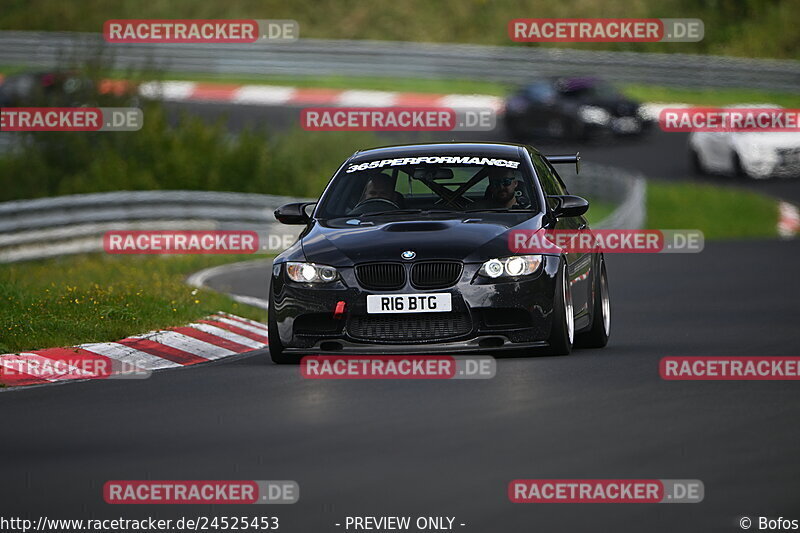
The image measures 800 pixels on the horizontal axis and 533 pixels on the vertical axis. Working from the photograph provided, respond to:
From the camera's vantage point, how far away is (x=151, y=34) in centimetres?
4650

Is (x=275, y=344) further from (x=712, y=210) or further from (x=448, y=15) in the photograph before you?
(x=448, y=15)

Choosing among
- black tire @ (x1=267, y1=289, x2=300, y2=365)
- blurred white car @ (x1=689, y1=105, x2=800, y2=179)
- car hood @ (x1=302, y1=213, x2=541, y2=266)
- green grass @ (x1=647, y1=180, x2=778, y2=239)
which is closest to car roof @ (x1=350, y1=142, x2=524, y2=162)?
car hood @ (x1=302, y1=213, x2=541, y2=266)

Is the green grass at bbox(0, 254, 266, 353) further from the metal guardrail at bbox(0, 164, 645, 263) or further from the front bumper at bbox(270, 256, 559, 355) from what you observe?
the metal guardrail at bbox(0, 164, 645, 263)

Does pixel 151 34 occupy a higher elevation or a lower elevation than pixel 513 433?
higher

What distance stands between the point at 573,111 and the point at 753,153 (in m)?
5.73

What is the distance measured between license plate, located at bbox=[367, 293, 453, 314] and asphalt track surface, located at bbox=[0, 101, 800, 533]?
1.80 ft

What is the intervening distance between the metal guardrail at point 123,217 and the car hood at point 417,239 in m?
14.2

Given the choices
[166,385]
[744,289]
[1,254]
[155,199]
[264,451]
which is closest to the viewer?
[264,451]

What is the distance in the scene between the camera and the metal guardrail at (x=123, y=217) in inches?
995

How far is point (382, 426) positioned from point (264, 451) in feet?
2.73

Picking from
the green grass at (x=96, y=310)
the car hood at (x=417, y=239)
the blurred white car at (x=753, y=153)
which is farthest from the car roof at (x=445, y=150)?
the blurred white car at (x=753, y=153)

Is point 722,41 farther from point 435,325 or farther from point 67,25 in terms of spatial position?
point 435,325

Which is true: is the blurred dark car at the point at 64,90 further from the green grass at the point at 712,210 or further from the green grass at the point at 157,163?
the green grass at the point at 712,210

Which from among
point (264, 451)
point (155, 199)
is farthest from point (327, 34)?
point (264, 451)
